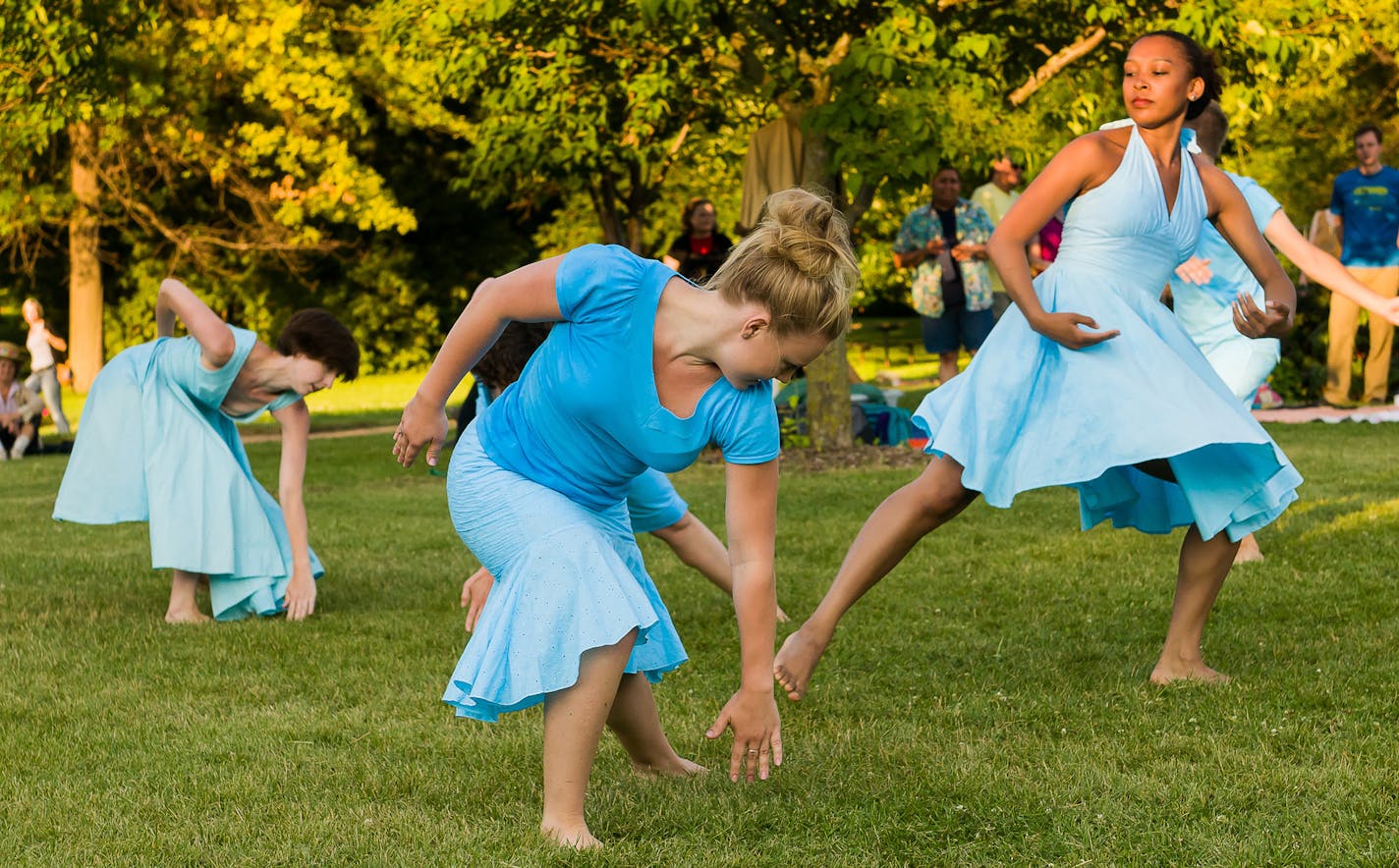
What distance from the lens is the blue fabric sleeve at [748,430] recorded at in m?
3.39

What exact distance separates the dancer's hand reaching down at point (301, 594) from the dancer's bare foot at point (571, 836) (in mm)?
3359

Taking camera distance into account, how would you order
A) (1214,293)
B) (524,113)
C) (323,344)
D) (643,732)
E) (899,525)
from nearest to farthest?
(643,732), (899,525), (323,344), (1214,293), (524,113)

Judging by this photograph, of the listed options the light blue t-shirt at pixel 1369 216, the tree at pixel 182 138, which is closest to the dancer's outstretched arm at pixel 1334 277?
the light blue t-shirt at pixel 1369 216

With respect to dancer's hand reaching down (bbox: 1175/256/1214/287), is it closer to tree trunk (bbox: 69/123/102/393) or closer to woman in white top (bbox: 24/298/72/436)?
woman in white top (bbox: 24/298/72/436)

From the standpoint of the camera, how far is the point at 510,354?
5.23 metres

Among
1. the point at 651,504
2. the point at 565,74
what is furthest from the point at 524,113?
the point at 651,504

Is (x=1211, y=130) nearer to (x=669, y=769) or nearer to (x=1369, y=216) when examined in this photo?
(x=669, y=769)

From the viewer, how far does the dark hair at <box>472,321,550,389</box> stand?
5.23 m

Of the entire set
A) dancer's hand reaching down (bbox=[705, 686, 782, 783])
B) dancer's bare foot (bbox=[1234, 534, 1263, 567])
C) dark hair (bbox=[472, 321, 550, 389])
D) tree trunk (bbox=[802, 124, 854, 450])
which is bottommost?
tree trunk (bbox=[802, 124, 854, 450])

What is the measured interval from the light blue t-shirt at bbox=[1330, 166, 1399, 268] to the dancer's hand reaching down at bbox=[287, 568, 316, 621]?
36.2 feet

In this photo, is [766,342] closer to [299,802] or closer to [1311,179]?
[299,802]

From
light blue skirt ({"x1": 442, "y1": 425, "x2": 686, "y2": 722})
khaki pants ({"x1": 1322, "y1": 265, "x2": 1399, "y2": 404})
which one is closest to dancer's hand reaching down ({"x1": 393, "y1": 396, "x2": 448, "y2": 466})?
light blue skirt ({"x1": 442, "y1": 425, "x2": 686, "y2": 722})

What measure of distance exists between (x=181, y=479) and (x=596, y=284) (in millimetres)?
3962

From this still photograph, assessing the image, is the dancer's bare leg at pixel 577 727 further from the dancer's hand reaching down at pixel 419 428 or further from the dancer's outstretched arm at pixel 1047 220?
the dancer's outstretched arm at pixel 1047 220
